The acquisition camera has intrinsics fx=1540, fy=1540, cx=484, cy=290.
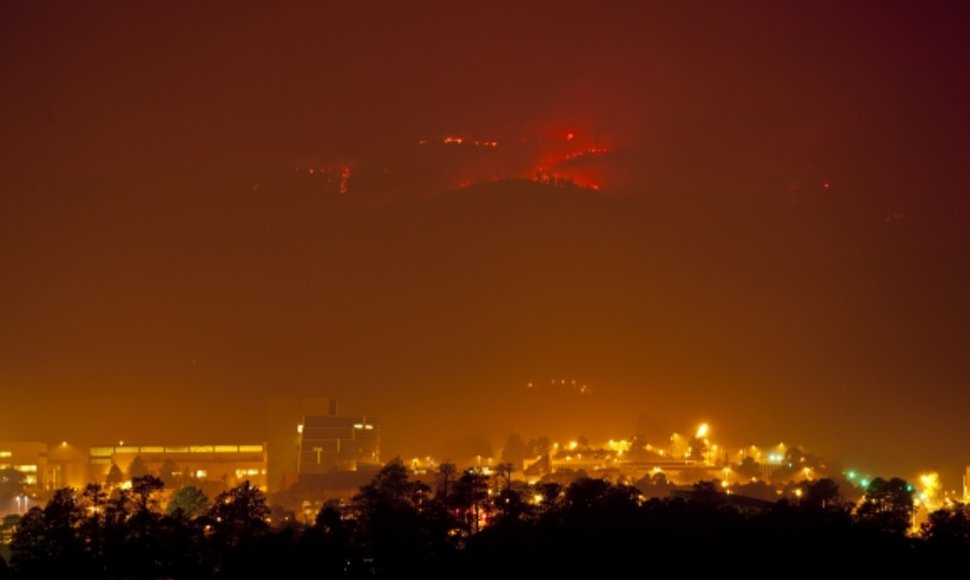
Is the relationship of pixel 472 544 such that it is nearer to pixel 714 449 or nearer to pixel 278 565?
pixel 278 565

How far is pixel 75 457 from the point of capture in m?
65.4

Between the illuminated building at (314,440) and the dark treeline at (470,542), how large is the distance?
107 feet

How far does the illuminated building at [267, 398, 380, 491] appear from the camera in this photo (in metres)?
62.4

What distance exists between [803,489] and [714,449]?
1861 cm

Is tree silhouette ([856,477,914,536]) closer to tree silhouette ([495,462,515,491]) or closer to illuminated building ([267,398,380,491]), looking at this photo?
tree silhouette ([495,462,515,491])

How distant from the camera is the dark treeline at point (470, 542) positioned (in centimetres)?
2458

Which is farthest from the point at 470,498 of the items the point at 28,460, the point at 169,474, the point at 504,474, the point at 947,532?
the point at 28,460

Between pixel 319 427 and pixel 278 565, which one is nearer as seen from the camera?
pixel 278 565

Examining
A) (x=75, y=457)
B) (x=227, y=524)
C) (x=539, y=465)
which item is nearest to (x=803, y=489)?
(x=539, y=465)

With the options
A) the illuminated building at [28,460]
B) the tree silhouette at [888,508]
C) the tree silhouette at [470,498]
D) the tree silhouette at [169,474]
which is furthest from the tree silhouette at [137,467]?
the tree silhouette at [470,498]

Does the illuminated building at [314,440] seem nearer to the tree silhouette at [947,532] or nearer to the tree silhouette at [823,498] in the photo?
the tree silhouette at [823,498]

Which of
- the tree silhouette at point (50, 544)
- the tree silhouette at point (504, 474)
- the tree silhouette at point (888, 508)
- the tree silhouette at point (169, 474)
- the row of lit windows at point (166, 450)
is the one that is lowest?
the tree silhouette at point (50, 544)

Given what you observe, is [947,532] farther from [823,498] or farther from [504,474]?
[504,474]

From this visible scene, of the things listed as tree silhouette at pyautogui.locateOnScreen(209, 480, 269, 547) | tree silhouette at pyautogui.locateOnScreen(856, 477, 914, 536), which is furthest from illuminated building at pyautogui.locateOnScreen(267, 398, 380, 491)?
tree silhouette at pyautogui.locateOnScreen(209, 480, 269, 547)
